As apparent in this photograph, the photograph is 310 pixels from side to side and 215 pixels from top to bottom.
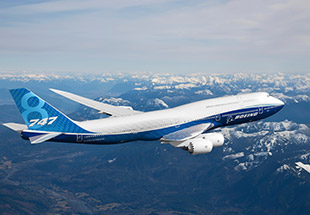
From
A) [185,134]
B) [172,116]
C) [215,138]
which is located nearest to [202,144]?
[185,134]

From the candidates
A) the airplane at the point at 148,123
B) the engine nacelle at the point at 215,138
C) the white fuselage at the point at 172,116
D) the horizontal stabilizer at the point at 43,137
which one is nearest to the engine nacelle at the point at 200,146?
the airplane at the point at 148,123

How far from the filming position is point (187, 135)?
55250 mm

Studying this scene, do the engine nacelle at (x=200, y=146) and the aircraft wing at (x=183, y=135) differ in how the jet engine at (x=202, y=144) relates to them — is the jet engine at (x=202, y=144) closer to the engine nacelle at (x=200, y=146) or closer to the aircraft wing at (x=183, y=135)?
the engine nacelle at (x=200, y=146)

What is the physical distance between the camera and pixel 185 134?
5594 cm

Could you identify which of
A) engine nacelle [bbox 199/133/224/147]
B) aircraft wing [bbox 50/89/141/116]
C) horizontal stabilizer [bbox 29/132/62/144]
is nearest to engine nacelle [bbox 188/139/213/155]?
engine nacelle [bbox 199/133/224/147]

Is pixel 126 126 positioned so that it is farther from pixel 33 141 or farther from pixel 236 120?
pixel 236 120

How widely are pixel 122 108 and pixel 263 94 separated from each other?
36.8 meters

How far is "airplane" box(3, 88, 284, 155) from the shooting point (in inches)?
1821

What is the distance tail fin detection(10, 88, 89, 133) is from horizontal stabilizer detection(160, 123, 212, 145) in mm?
15924

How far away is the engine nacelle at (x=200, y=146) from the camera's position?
51375mm

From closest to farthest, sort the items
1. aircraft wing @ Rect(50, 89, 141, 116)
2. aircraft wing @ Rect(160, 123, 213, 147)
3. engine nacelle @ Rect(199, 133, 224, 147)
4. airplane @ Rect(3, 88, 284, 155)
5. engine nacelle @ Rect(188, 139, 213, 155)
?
airplane @ Rect(3, 88, 284, 155) < engine nacelle @ Rect(188, 139, 213, 155) < aircraft wing @ Rect(160, 123, 213, 147) < engine nacelle @ Rect(199, 133, 224, 147) < aircraft wing @ Rect(50, 89, 141, 116)

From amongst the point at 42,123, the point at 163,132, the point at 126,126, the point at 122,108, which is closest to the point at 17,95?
the point at 42,123

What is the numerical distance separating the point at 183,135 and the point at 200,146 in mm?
4814

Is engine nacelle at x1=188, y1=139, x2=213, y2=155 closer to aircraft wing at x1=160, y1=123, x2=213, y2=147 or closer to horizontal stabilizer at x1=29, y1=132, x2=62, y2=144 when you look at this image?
aircraft wing at x1=160, y1=123, x2=213, y2=147
